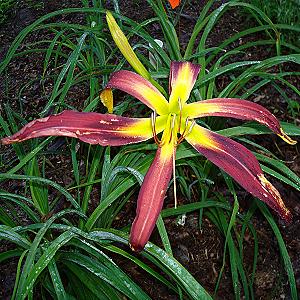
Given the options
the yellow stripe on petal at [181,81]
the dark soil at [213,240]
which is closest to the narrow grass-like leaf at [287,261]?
the dark soil at [213,240]

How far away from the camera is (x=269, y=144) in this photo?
7.52ft

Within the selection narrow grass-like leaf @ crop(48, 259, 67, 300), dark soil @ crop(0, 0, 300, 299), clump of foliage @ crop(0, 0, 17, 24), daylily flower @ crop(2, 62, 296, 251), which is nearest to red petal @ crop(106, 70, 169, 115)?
daylily flower @ crop(2, 62, 296, 251)

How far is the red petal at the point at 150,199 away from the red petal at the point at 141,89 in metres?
0.12

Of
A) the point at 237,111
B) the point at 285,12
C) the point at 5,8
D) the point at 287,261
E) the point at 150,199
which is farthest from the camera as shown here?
the point at 5,8

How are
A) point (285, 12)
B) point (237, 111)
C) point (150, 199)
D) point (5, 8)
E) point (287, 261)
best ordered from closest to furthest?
point (150, 199) < point (237, 111) < point (287, 261) < point (285, 12) < point (5, 8)

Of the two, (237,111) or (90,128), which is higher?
(237,111)

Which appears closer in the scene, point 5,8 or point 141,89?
point 141,89

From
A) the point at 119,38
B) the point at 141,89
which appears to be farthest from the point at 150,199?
the point at 119,38

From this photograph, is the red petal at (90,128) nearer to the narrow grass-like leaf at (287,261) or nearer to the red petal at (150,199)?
the red petal at (150,199)

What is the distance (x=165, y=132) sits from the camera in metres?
1.19

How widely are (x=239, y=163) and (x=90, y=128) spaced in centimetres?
33

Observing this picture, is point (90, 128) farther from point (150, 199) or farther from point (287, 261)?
point (287, 261)

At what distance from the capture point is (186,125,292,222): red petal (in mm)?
1088

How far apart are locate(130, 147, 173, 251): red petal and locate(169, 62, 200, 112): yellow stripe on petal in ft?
0.49
